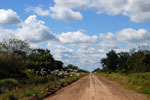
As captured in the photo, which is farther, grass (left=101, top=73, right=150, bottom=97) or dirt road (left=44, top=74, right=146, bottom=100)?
grass (left=101, top=73, right=150, bottom=97)

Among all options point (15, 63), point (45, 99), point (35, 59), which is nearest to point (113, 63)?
point (35, 59)

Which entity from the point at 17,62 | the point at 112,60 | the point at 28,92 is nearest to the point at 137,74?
the point at 17,62

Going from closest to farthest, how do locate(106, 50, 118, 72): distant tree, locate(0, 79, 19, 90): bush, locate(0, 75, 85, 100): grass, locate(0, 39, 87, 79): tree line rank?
locate(0, 75, 85, 100): grass → locate(0, 79, 19, 90): bush → locate(0, 39, 87, 79): tree line → locate(106, 50, 118, 72): distant tree

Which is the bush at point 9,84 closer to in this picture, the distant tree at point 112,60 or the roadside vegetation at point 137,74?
the roadside vegetation at point 137,74

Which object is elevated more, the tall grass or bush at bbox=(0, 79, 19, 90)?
bush at bbox=(0, 79, 19, 90)

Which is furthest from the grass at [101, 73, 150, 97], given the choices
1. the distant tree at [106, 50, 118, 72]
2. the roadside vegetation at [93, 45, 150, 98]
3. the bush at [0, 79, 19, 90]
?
the distant tree at [106, 50, 118, 72]

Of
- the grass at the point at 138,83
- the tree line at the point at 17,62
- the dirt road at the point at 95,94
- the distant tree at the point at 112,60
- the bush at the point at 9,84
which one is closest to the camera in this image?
the dirt road at the point at 95,94

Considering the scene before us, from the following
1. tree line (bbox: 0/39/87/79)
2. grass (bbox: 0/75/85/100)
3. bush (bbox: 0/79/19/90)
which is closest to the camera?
grass (bbox: 0/75/85/100)

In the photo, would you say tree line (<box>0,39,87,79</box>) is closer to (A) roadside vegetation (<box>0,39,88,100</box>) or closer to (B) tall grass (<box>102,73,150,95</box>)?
(A) roadside vegetation (<box>0,39,88,100</box>)

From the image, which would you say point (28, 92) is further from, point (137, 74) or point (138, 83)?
point (137, 74)

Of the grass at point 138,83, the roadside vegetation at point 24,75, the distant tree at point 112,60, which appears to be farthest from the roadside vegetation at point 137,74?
the distant tree at point 112,60

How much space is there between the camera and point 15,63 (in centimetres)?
4256

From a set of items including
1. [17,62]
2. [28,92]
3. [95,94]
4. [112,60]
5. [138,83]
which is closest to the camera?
[28,92]

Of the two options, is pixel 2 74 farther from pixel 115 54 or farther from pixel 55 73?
pixel 115 54
